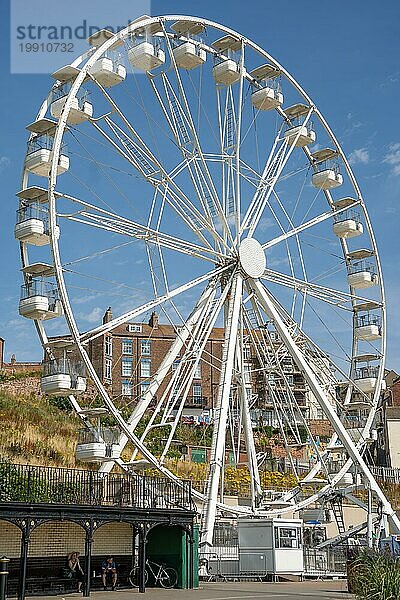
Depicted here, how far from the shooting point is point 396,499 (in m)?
53.1

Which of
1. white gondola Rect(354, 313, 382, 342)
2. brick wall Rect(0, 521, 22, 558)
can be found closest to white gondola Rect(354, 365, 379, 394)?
white gondola Rect(354, 313, 382, 342)

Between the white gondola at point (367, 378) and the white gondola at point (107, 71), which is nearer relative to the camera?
the white gondola at point (107, 71)

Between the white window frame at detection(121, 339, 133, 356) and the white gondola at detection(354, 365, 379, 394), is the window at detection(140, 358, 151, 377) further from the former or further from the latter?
the white gondola at detection(354, 365, 379, 394)

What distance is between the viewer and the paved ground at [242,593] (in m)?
21.2

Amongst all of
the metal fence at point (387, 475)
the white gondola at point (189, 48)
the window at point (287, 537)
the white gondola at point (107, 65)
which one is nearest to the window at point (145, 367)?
the metal fence at point (387, 475)

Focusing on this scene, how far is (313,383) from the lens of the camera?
33219 mm

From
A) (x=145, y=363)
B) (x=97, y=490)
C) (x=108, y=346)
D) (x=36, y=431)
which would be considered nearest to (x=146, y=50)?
(x=97, y=490)

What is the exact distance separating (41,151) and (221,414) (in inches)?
437

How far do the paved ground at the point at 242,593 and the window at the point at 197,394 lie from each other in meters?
52.3

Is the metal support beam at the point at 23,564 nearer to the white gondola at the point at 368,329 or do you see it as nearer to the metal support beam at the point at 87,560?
the metal support beam at the point at 87,560

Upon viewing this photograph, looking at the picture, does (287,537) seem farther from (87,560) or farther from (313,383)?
(87,560)

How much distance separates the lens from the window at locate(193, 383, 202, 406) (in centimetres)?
7981

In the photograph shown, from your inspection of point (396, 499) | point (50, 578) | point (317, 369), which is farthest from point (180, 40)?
point (396, 499)

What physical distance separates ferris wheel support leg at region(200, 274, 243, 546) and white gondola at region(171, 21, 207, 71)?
853 cm
